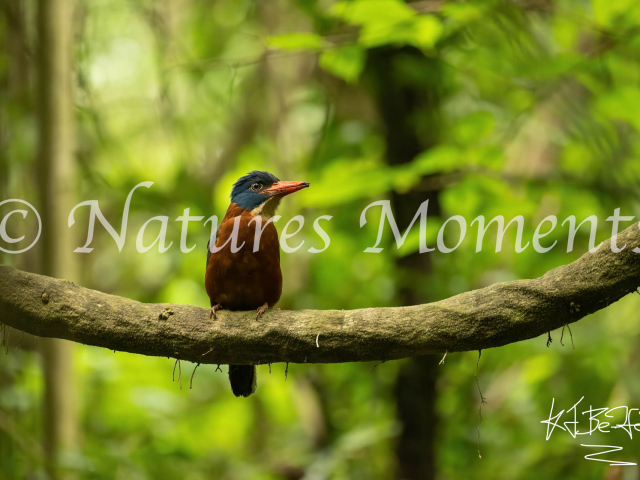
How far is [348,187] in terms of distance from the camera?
307 cm

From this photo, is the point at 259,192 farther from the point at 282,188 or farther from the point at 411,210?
the point at 411,210

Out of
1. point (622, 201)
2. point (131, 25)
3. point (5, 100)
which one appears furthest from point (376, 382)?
point (131, 25)

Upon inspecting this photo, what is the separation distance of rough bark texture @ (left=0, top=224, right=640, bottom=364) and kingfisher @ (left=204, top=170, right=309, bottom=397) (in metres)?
0.58

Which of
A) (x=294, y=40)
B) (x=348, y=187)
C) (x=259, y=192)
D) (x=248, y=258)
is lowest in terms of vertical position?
(x=248, y=258)

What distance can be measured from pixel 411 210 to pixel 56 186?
2.50m

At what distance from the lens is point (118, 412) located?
502 centimetres

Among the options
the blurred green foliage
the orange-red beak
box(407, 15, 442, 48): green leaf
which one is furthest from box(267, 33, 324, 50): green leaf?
the orange-red beak

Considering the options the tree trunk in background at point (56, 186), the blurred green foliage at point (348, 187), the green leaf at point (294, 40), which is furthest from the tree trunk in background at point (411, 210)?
the tree trunk in background at point (56, 186)

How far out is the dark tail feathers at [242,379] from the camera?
3.29m

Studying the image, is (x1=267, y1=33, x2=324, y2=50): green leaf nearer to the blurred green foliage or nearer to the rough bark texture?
the blurred green foliage

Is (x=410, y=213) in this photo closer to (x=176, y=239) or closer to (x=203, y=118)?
(x=176, y=239)

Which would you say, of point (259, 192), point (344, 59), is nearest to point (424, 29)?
point (344, 59)

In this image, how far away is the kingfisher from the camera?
324cm

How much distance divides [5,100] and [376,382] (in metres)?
3.60
